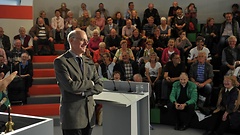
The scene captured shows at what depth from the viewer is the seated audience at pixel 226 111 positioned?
4.87 m

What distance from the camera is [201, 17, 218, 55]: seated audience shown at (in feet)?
25.0

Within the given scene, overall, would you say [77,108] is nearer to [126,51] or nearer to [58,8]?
[126,51]

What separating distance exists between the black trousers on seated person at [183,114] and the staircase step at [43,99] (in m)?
2.34

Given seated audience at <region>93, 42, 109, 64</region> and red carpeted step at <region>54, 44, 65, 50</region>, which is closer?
seated audience at <region>93, 42, 109, 64</region>

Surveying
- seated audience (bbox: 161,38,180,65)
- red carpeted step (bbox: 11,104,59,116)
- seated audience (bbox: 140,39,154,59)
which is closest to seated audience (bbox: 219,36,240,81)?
seated audience (bbox: 161,38,180,65)

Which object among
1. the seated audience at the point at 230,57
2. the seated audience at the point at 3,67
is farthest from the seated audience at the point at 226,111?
the seated audience at the point at 3,67

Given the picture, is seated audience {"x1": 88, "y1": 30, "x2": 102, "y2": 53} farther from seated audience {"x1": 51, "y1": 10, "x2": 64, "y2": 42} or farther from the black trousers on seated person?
the black trousers on seated person

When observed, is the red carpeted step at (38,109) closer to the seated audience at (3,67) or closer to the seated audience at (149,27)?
the seated audience at (3,67)

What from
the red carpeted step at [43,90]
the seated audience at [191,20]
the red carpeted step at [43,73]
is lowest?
the red carpeted step at [43,90]

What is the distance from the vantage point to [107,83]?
3.86m

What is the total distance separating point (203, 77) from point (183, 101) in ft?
2.56

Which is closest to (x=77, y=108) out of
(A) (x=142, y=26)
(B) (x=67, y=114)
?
(B) (x=67, y=114)

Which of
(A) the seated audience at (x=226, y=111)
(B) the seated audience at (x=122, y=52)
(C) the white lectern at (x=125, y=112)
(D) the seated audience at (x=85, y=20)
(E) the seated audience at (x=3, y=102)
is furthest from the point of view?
(D) the seated audience at (x=85, y=20)

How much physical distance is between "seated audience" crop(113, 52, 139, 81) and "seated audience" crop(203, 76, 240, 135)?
6.19 ft
